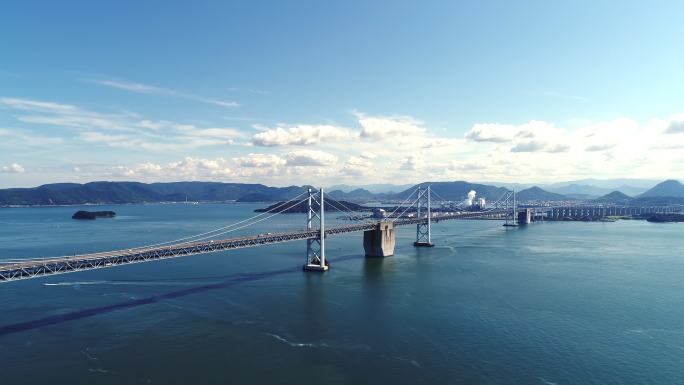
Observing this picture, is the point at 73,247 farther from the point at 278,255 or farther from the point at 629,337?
the point at 629,337

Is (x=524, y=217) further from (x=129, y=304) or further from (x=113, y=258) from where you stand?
(x=113, y=258)

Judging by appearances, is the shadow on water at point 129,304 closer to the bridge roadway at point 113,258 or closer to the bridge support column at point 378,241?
the bridge roadway at point 113,258

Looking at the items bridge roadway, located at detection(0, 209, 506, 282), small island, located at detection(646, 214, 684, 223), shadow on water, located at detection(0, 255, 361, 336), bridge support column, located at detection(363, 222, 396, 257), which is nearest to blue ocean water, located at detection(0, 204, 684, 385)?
shadow on water, located at detection(0, 255, 361, 336)

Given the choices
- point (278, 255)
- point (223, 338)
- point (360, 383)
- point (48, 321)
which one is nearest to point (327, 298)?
point (223, 338)

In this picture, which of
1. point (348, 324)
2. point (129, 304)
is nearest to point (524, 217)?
point (348, 324)

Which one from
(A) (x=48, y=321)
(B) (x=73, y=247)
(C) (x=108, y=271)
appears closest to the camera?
(A) (x=48, y=321)

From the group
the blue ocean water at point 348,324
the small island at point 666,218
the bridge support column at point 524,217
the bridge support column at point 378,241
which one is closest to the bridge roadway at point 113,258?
the blue ocean water at point 348,324

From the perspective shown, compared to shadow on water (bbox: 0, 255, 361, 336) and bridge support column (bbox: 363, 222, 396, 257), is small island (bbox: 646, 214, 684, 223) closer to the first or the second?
bridge support column (bbox: 363, 222, 396, 257)
